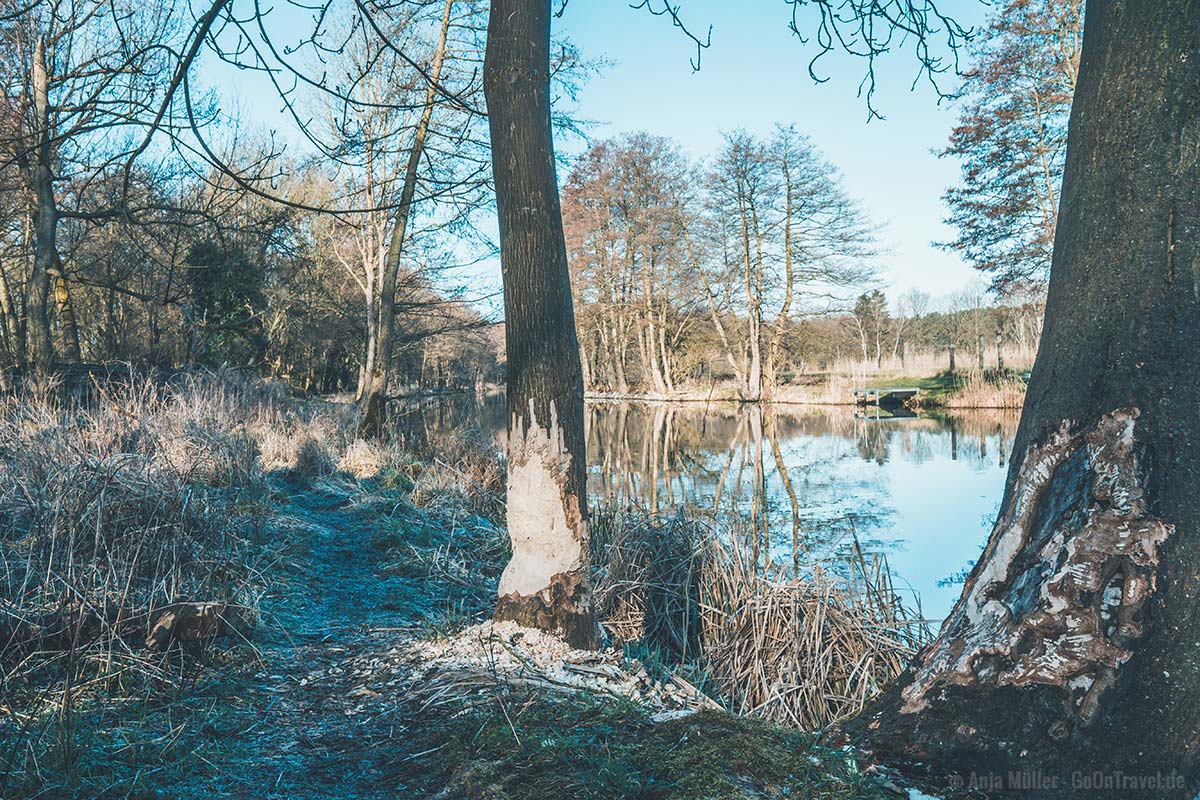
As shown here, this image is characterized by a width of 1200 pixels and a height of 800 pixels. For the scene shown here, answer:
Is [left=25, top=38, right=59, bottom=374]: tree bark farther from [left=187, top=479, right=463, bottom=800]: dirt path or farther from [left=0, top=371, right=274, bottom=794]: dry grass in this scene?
[left=187, top=479, right=463, bottom=800]: dirt path

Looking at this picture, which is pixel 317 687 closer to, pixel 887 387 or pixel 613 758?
pixel 613 758

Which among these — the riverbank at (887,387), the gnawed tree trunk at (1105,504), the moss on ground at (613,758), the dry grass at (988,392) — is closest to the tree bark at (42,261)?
the moss on ground at (613,758)

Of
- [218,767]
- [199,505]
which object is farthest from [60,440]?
[218,767]

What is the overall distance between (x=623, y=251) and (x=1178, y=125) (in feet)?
97.8

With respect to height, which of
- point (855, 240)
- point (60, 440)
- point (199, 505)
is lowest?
point (199, 505)

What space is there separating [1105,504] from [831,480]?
1021cm

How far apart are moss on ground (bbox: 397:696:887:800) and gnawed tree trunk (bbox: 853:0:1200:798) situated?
13.1 inches

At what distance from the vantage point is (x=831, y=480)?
11805 millimetres

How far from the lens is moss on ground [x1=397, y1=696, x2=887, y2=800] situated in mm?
1729

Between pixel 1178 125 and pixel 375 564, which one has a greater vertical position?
pixel 1178 125

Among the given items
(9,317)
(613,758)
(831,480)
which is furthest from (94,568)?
(9,317)

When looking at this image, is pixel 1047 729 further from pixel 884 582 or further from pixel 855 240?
pixel 855 240

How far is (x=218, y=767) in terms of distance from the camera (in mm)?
2113

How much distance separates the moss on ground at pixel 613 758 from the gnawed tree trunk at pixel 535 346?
780mm
